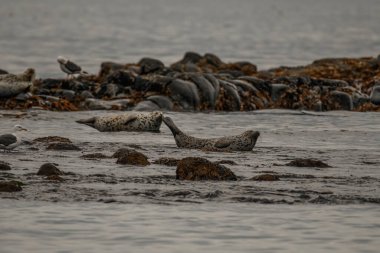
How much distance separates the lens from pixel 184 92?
2544 centimetres

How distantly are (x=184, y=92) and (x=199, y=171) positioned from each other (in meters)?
11.1

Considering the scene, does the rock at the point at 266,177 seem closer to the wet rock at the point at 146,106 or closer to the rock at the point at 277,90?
the wet rock at the point at 146,106

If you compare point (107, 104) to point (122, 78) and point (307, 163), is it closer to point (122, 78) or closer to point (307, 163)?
point (122, 78)

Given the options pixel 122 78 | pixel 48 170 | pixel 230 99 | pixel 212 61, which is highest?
pixel 212 61

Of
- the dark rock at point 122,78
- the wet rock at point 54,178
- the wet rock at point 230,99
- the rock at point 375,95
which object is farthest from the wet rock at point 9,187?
the rock at point 375,95

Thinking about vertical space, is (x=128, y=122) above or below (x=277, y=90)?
below

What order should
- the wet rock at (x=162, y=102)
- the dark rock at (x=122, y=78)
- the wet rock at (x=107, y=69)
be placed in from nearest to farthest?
1. the wet rock at (x=162, y=102)
2. the dark rock at (x=122, y=78)
3. the wet rock at (x=107, y=69)

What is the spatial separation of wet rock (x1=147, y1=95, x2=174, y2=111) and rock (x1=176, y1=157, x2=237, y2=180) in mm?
10464

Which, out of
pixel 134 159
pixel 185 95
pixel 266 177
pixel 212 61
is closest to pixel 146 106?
pixel 185 95

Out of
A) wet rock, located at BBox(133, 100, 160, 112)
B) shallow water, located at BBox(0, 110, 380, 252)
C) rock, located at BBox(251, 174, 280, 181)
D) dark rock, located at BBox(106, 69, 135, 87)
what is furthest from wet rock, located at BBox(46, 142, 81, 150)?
dark rock, located at BBox(106, 69, 135, 87)

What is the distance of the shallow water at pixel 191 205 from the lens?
1152cm

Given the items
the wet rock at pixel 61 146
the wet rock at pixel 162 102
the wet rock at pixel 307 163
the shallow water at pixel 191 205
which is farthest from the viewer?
the wet rock at pixel 162 102

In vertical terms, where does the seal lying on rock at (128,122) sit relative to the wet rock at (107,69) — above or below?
below

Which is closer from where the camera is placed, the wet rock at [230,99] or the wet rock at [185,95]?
the wet rock at [185,95]
